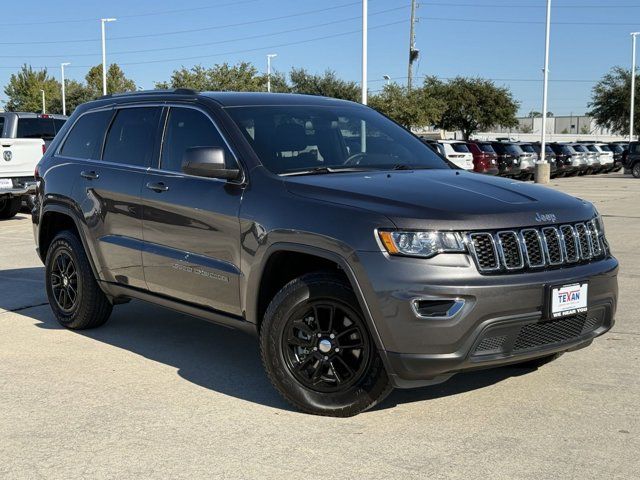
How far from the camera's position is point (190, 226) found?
5.15 metres

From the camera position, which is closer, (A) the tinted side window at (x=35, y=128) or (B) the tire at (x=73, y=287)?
(B) the tire at (x=73, y=287)

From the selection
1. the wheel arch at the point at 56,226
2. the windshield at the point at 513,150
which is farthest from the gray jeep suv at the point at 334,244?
the windshield at the point at 513,150

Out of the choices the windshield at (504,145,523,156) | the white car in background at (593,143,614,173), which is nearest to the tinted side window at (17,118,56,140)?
the windshield at (504,145,523,156)

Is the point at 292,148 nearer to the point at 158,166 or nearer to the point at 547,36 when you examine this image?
the point at 158,166

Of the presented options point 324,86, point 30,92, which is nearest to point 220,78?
point 324,86

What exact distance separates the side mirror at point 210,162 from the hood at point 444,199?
15.6 inches

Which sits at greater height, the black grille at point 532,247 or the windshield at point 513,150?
the windshield at point 513,150

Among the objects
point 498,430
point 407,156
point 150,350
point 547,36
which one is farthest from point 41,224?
point 547,36

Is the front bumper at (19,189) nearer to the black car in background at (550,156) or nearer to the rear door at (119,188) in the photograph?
the rear door at (119,188)

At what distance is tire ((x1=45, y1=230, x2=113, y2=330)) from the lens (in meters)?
6.32

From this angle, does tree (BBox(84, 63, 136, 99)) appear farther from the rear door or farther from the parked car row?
the rear door

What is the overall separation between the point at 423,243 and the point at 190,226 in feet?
5.67

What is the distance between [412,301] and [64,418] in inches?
78.9

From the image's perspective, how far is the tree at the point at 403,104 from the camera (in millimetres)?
45094
